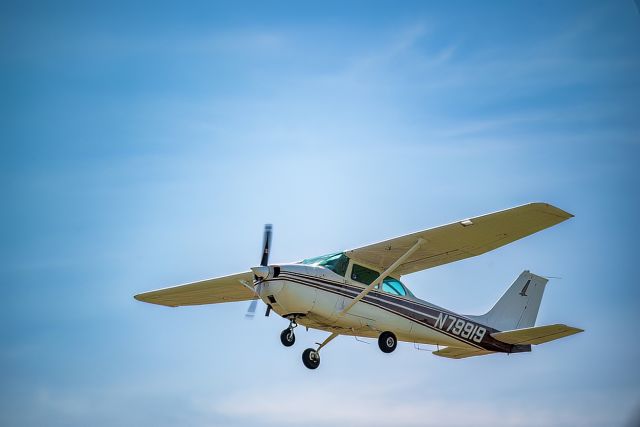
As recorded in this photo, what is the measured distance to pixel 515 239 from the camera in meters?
20.0

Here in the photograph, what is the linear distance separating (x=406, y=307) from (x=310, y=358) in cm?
257

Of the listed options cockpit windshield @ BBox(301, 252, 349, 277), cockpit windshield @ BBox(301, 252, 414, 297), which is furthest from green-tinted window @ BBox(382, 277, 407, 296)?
cockpit windshield @ BBox(301, 252, 349, 277)

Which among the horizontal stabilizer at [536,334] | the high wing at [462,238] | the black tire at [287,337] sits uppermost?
the high wing at [462,238]

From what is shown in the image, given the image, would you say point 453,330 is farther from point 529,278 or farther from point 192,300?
point 192,300

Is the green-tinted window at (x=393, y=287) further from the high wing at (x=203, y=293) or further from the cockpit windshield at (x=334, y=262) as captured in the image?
the high wing at (x=203, y=293)

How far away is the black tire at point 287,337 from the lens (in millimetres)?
19641

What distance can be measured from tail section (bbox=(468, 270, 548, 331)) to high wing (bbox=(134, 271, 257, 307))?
598 centimetres

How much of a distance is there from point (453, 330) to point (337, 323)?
3.33m

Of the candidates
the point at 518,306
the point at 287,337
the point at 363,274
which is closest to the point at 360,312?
the point at 363,274

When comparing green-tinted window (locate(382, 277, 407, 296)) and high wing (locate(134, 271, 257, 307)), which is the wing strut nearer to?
green-tinted window (locate(382, 277, 407, 296))

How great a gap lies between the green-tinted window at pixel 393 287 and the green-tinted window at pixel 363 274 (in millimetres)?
276

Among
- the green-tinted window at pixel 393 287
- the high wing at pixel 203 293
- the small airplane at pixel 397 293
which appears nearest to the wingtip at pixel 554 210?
the small airplane at pixel 397 293

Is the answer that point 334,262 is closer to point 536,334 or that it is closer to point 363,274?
point 363,274

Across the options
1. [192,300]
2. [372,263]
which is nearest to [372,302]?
[372,263]
